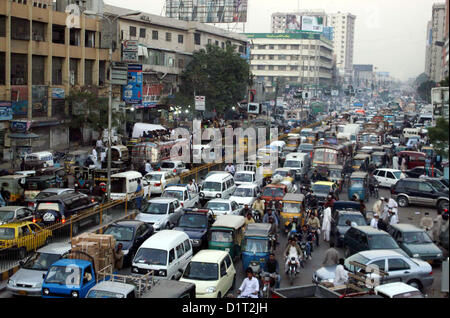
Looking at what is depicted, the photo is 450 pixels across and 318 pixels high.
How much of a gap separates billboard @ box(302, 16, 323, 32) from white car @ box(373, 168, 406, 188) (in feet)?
440

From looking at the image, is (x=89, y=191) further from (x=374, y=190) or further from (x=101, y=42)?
(x=101, y=42)

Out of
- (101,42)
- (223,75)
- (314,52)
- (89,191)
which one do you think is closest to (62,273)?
(89,191)

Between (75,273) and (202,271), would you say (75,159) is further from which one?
(202,271)

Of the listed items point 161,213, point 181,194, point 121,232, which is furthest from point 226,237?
point 181,194

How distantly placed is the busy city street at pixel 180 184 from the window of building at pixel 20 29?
0.08m

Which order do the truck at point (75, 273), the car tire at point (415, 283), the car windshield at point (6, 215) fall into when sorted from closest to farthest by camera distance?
the truck at point (75, 273), the car tire at point (415, 283), the car windshield at point (6, 215)

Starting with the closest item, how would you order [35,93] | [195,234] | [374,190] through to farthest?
[195,234] < [374,190] < [35,93]

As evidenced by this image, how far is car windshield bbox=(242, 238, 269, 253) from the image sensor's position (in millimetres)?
16906

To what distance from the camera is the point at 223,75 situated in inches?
2470

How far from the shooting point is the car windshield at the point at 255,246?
16906 mm

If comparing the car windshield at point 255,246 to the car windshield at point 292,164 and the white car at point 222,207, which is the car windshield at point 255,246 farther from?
the car windshield at point 292,164

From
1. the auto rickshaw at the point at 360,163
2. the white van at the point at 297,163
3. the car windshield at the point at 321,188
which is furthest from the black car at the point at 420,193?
the auto rickshaw at the point at 360,163

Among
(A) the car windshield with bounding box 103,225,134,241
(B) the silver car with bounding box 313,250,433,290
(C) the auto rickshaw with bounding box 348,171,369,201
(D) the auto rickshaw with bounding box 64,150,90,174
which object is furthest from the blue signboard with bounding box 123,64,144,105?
(B) the silver car with bounding box 313,250,433,290
